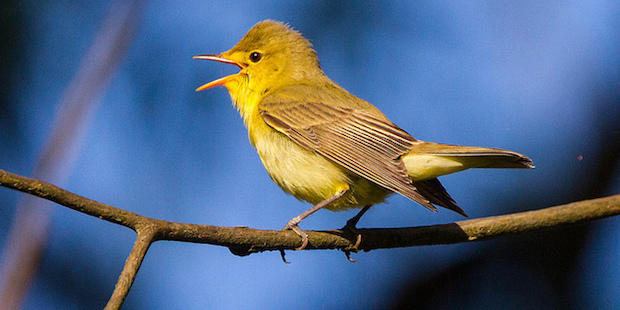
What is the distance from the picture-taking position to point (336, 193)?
3.72 m

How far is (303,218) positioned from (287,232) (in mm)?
648

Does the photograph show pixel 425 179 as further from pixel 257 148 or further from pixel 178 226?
pixel 178 226

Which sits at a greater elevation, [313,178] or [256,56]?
[256,56]

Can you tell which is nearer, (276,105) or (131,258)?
(131,258)

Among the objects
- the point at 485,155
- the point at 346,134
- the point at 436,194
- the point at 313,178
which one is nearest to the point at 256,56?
the point at 346,134

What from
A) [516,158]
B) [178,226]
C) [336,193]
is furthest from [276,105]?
[178,226]

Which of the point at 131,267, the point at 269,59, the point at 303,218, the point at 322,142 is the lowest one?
the point at 131,267

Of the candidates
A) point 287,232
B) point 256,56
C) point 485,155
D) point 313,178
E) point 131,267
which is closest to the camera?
point 131,267

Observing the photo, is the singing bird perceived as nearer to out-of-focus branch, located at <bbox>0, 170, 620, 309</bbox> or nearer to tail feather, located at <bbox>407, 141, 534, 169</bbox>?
tail feather, located at <bbox>407, 141, 534, 169</bbox>

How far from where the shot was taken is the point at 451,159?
3.48m

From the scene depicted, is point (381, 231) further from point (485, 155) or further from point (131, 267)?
point (131, 267)

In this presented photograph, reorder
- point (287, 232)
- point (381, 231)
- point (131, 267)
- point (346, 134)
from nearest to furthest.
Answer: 1. point (131, 267)
2. point (287, 232)
3. point (381, 231)
4. point (346, 134)

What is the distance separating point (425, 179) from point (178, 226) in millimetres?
1987

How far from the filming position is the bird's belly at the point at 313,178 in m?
3.71
